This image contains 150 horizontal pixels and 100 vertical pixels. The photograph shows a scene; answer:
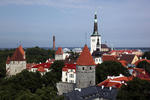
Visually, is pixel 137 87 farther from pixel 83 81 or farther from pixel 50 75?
pixel 50 75

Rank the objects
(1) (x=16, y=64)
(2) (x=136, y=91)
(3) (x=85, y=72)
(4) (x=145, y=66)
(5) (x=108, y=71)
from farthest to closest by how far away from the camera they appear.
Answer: (4) (x=145, y=66), (1) (x=16, y=64), (5) (x=108, y=71), (3) (x=85, y=72), (2) (x=136, y=91)

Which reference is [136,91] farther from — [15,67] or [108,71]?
[15,67]

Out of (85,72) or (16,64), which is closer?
(85,72)

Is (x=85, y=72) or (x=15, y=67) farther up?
(x=85, y=72)

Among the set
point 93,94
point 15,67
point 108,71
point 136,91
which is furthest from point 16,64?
point 136,91

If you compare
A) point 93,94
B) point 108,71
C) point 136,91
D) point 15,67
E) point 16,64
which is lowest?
point 93,94

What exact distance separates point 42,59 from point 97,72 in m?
→ 55.9

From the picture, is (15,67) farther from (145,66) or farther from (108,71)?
(145,66)

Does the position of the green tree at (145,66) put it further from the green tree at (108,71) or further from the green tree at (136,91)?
the green tree at (136,91)

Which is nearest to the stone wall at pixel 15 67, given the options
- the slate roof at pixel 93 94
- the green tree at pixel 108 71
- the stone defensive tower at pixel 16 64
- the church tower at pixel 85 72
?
the stone defensive tower at pixel 16 64

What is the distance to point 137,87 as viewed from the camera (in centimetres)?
2231

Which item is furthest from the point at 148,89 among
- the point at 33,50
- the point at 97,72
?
the point at 33,50

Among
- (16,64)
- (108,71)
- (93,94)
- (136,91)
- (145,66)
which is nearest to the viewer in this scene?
(136,91)

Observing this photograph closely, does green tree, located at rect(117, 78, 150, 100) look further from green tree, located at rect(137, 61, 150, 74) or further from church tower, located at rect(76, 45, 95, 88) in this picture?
green tree, located at rect(137, 61, 150, 74)
